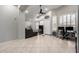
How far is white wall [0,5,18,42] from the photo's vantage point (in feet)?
21.8

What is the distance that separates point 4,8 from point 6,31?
4.54ft

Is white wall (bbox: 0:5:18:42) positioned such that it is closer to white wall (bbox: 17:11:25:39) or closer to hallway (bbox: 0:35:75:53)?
white wall (bbox: 17:11:25:39)

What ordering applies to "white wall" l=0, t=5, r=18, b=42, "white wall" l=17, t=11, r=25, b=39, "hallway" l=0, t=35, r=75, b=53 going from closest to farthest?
"hallway" l=0, t=35, r=75, b=53
"white wall" l=0, t=5, r=18, b=42
"white wall" l=17, t=11, r=25, b=39

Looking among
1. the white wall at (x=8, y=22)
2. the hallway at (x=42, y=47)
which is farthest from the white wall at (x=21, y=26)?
the hallway at (x=42, y=47)

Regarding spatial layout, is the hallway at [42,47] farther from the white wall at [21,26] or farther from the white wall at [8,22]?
the white wall at [21,26]

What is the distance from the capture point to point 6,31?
22.8 ft

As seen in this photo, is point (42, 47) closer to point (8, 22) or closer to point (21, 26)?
point (8, 22)

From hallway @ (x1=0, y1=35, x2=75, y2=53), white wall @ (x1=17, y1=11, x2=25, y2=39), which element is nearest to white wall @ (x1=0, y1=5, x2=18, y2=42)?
white wall @ (x1=17, y1=11, x2=25, y2=39)

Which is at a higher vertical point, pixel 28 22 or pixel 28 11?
pixel 28 11
